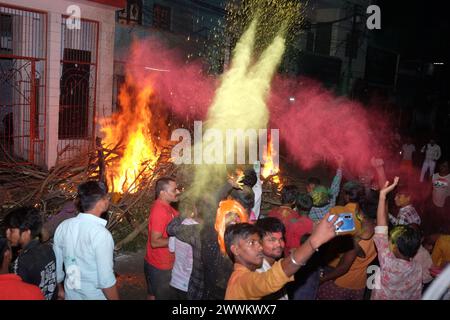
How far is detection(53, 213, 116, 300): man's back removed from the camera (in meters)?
3.71

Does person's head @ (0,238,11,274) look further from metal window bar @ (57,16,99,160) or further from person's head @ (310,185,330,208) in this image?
metal window bar @ (57,16,99,160)

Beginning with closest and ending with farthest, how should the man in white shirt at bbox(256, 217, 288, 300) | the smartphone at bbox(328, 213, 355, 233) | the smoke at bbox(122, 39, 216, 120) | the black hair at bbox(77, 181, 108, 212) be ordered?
the smartphone at bbox(328, 213, 355, 233) → the man in white shirt at bbox(256, 217, 288, 300) → the black hair at bbox(77, 181, 108, 212) → the smoke at bbox(122, 39, 216, 120)

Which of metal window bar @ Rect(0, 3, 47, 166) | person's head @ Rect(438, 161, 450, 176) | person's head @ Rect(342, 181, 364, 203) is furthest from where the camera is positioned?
metal window bar @ Rect(0, 3, 47, 166)

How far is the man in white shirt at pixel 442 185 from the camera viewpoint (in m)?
10.1

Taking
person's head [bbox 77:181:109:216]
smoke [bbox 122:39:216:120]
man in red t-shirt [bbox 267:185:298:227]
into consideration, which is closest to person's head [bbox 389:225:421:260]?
man in red t-shirt [bbox 267:185:298:227]

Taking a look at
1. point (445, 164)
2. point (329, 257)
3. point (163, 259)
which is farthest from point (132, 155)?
point (445, 164)

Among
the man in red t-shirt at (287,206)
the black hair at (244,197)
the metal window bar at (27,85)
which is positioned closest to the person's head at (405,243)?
the man in red t-shirt at (287,206)

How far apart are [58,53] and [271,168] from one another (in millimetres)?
6414

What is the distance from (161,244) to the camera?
470 cm

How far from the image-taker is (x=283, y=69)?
882 inches

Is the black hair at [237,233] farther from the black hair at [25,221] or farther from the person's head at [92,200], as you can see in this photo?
the black hair at [25,221]

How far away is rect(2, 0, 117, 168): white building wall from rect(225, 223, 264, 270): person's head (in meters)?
8.53

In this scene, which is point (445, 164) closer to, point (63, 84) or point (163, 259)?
point (163, 259)

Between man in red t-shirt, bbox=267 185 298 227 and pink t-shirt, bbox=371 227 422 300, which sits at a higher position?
man in red t-shirt, bbox=267 185 298 227
